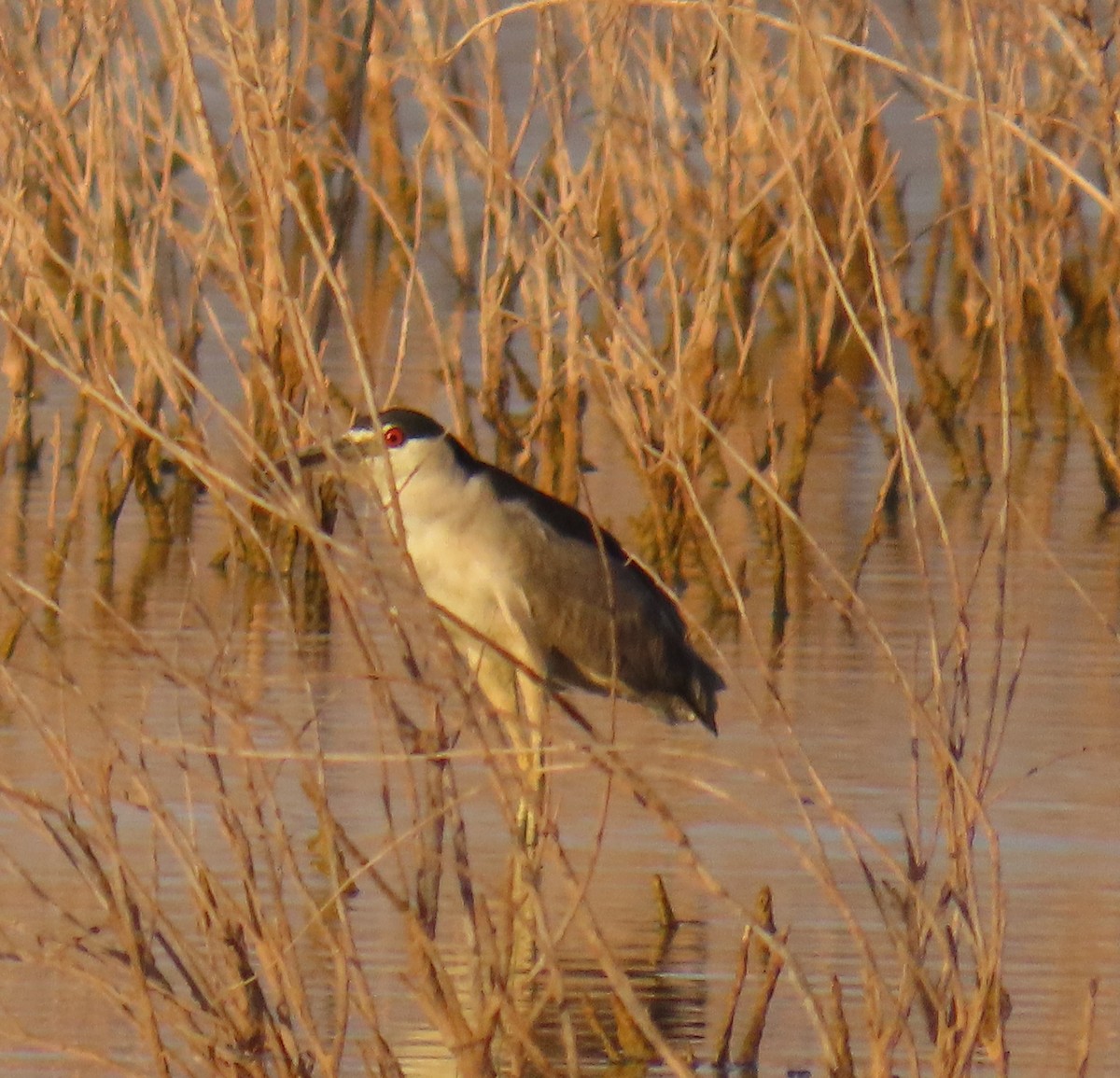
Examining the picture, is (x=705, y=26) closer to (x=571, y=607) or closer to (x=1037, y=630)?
(x=1037, y=630)

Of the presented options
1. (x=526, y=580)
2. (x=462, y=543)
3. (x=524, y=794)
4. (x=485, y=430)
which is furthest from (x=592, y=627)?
(x=524, y=794)

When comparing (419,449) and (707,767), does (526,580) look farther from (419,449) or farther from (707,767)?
(707,767)

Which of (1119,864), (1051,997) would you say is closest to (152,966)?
(1051,997)

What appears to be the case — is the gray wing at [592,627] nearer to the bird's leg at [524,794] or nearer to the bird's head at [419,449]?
the bird's leg at [524,794]

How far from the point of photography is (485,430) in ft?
34.4

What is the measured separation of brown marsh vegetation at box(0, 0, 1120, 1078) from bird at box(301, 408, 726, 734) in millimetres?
172

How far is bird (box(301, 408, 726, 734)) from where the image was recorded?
7.11 meters

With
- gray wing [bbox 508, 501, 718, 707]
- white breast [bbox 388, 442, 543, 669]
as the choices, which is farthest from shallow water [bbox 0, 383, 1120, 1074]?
white breast [bbox 388, 442, 543, 669]

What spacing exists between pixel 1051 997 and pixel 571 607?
2212 millimetres

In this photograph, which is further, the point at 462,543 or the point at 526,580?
the point at 526,580

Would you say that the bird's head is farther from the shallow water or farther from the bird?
the shallow water

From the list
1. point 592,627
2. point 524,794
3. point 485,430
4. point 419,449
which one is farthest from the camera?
point 485,430

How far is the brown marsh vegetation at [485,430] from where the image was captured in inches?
154

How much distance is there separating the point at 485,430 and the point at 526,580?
329 centimetres
